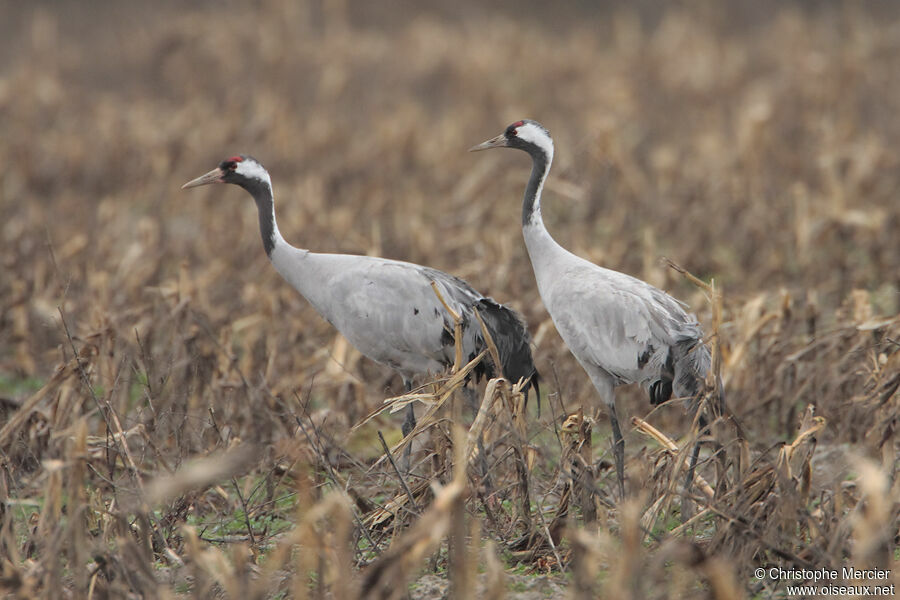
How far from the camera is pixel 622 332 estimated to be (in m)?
4.13

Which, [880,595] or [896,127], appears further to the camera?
[896,127]

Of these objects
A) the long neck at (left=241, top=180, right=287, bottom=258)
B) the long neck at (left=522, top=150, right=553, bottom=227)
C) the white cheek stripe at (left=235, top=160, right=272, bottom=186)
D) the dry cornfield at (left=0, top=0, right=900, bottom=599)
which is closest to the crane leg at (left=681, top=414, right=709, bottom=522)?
the dry cornfield at (left=0, top=0, right=900, bottom=599)

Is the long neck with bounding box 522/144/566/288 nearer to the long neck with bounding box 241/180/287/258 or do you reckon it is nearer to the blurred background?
the blurred background

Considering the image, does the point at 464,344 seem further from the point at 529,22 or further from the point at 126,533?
the point at 529,22

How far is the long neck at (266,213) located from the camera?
15.9ft

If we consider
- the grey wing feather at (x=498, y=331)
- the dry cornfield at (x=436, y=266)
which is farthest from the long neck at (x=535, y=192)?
the dry cornfield at (x=436, y=266)

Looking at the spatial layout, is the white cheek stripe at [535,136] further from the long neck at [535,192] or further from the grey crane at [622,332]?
the grey crane at [622,332]

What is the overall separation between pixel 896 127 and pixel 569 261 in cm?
697

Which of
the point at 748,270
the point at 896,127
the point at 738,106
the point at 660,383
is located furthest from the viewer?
the point at 738,106

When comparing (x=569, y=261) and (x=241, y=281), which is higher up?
(x=569, y=261)

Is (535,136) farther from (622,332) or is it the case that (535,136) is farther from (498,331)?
(622,332)

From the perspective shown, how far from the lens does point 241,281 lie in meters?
6.65

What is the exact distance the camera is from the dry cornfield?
313 centimetres

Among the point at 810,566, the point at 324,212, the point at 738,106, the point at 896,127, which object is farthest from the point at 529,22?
the point at 810,566
